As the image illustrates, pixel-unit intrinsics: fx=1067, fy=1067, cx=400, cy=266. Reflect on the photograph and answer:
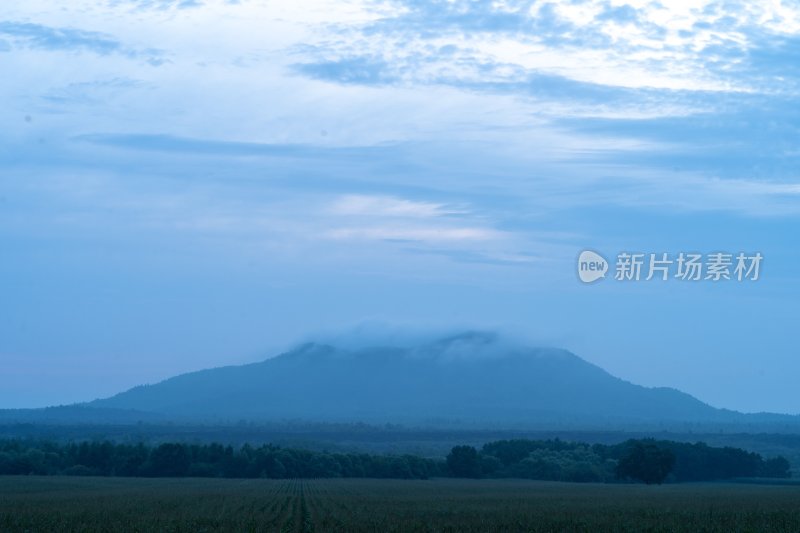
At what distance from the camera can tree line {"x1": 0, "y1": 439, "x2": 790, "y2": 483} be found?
107 meters

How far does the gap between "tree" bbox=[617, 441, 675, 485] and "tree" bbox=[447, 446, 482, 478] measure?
708 inches

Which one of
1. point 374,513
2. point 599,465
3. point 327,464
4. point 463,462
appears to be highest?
point 463,462

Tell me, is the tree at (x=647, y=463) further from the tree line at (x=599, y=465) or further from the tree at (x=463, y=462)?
the tree at (x=463, y=462)

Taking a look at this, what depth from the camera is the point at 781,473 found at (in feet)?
377

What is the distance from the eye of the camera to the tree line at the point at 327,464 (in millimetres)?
107312

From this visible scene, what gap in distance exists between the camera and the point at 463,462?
111 metres

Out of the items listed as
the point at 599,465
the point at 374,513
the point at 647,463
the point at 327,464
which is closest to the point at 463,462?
the point at 327,464

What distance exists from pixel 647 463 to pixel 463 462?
2112 cm

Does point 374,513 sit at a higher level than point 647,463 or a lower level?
lower

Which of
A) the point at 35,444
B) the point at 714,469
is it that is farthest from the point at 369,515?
the point at 35,444

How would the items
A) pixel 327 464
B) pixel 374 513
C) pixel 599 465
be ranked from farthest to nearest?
pixel 599 465, pixel 327 464, pixel 374 513

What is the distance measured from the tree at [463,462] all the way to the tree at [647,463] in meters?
18.0

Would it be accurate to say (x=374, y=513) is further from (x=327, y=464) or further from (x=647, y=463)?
(x=327, y=464)

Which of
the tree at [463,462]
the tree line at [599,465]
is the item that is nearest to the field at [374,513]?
the tree at [463,462]
